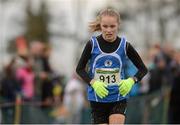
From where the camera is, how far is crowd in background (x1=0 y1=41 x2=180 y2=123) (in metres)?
14.9

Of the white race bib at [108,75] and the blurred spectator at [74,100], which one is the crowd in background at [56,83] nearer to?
the blurred spectator at [74,100]

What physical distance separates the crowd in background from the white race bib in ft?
17.3

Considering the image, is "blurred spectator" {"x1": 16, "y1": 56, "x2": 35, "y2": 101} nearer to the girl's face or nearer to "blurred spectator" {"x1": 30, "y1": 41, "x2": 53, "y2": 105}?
"blurred spectator" {"x1": 30, "y1": 41, "x2": 53, "y2": 105}

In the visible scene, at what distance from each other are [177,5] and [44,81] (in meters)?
39.0

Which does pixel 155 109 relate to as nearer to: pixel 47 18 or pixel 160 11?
pixel 160 11

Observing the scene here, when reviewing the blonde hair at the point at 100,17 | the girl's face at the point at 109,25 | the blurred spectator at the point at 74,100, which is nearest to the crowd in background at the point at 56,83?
the blurred spectator at the point at 74,100

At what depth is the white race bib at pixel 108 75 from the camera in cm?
920

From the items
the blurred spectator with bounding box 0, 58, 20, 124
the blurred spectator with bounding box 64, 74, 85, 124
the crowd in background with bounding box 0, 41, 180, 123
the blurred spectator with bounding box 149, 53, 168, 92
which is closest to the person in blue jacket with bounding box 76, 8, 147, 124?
the crowd in background with bounding box 0, 41, 180, 123

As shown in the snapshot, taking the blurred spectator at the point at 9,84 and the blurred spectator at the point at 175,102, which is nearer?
the blurred spectator at the point at 9,84

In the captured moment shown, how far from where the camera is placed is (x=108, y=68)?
9211mm

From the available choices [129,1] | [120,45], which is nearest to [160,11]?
[129,1]

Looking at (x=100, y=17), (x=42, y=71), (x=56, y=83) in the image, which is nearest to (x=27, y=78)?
(x=42, y=71)

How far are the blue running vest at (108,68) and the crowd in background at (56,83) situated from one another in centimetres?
526

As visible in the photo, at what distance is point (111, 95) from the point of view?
A: 9.18 meters
